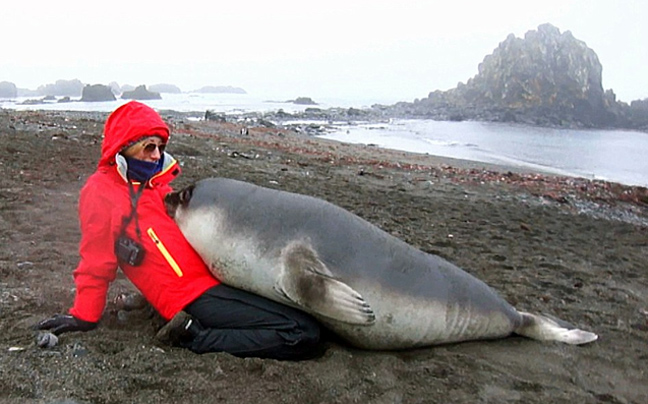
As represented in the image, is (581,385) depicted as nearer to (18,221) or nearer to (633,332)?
(633,332)

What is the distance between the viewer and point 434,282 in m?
3.98

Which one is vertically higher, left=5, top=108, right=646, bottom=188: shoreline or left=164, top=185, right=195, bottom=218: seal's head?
left=164, top=185, right=195, bottom=218: seal's head

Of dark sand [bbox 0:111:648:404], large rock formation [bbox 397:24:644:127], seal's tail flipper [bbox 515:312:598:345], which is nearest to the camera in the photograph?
dark sand [bbox 0:111:648:404]

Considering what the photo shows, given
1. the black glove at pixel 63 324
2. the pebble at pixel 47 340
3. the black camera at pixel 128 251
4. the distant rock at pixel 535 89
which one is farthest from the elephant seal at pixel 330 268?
the distant rock at pixel 535 89

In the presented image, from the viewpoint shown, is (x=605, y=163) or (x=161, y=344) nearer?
(x=161, y=344)

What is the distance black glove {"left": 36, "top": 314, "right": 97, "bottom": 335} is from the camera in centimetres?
332

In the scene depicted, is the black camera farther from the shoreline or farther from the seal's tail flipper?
the shoreline

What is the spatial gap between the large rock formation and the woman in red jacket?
215ft

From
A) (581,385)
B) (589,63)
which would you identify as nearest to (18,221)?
(581,385)

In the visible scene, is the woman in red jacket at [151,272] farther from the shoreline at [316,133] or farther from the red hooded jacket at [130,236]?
the shoreline at [316,133]

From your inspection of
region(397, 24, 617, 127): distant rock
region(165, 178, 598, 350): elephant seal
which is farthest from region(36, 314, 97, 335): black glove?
region(397, 24, 617, 127): distant rock

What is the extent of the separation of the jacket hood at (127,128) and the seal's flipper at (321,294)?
47.3 inches

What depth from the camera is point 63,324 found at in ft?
11.0

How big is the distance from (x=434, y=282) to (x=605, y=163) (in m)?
26.7
